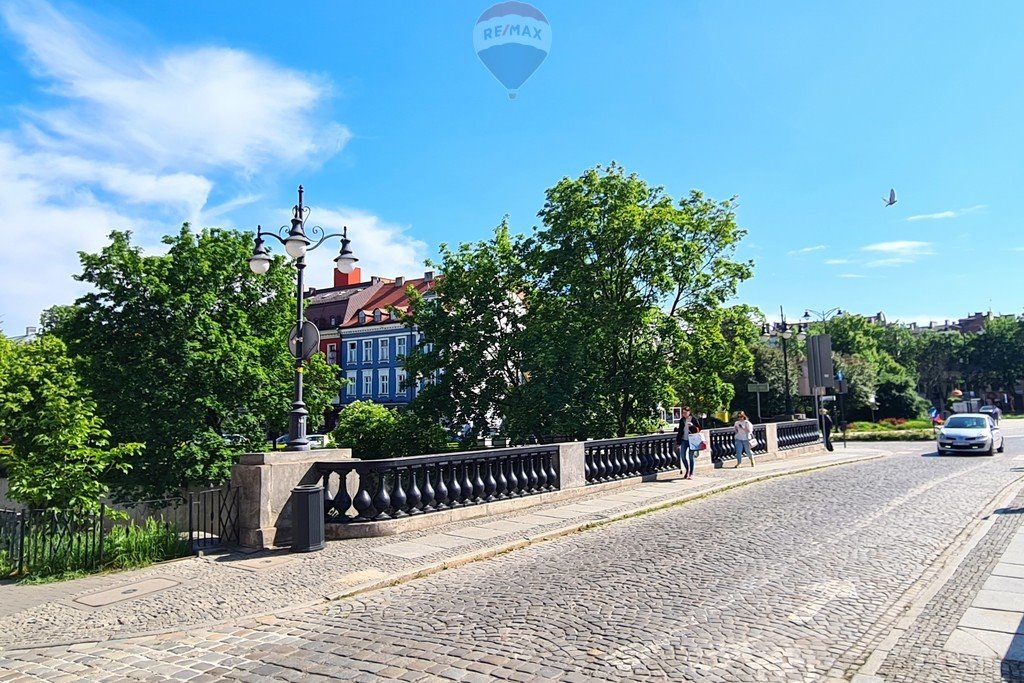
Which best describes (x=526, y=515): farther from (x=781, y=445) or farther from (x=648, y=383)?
(x=781, y=445)

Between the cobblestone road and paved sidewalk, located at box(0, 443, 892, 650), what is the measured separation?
37 cm

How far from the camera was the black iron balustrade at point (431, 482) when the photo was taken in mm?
10773

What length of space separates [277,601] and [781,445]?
23.4m

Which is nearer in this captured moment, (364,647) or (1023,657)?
(1023,657)

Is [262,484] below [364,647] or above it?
above

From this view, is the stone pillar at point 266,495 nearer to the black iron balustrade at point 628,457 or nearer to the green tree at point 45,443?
the green tree at point 45,443

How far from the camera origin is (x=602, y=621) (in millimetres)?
6195

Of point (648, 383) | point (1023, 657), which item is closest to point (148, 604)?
point (1023, 657)

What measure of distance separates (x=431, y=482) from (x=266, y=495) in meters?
2.85

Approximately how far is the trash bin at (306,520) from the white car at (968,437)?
999 inches

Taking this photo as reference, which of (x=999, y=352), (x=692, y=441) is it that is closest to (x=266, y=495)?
→ (x=692, y=441)

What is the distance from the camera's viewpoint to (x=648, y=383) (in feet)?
86.0

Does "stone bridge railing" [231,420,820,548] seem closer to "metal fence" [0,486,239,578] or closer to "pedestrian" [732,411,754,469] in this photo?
"metal fence" [0,486,239,578]

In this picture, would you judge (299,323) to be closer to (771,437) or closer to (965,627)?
(965,627)
